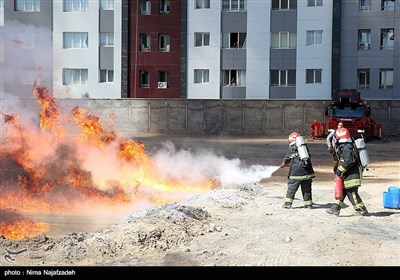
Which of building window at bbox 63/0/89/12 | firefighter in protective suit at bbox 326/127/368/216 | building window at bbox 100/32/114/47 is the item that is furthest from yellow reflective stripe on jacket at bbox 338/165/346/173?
building window at bbox 63/0/89/12

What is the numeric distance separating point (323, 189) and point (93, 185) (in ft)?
23.3

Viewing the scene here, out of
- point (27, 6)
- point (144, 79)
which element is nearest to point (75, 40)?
point (27, 6)

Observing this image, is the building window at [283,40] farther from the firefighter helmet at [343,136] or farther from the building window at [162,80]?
the firefighter helmet at [343,136]

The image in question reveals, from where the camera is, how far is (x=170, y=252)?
11219 millimetres

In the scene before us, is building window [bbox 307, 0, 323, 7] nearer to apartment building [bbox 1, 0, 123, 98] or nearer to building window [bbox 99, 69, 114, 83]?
apartment building [bbox 1, 0, 123, 98]

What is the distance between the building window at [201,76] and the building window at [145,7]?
6178 millimetres

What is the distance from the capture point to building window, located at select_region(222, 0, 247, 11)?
47.3m

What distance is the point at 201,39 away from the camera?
47.9 meters

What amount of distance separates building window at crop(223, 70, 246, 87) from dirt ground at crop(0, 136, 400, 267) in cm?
3003

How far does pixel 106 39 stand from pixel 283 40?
1371cm

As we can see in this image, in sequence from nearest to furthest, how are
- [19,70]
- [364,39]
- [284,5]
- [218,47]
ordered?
[19,70] < [364,39] < [284,5] < [218,47]

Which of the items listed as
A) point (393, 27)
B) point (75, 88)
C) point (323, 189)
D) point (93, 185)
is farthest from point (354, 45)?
point (93, 185)

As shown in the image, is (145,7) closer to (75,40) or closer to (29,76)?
(75,40)
